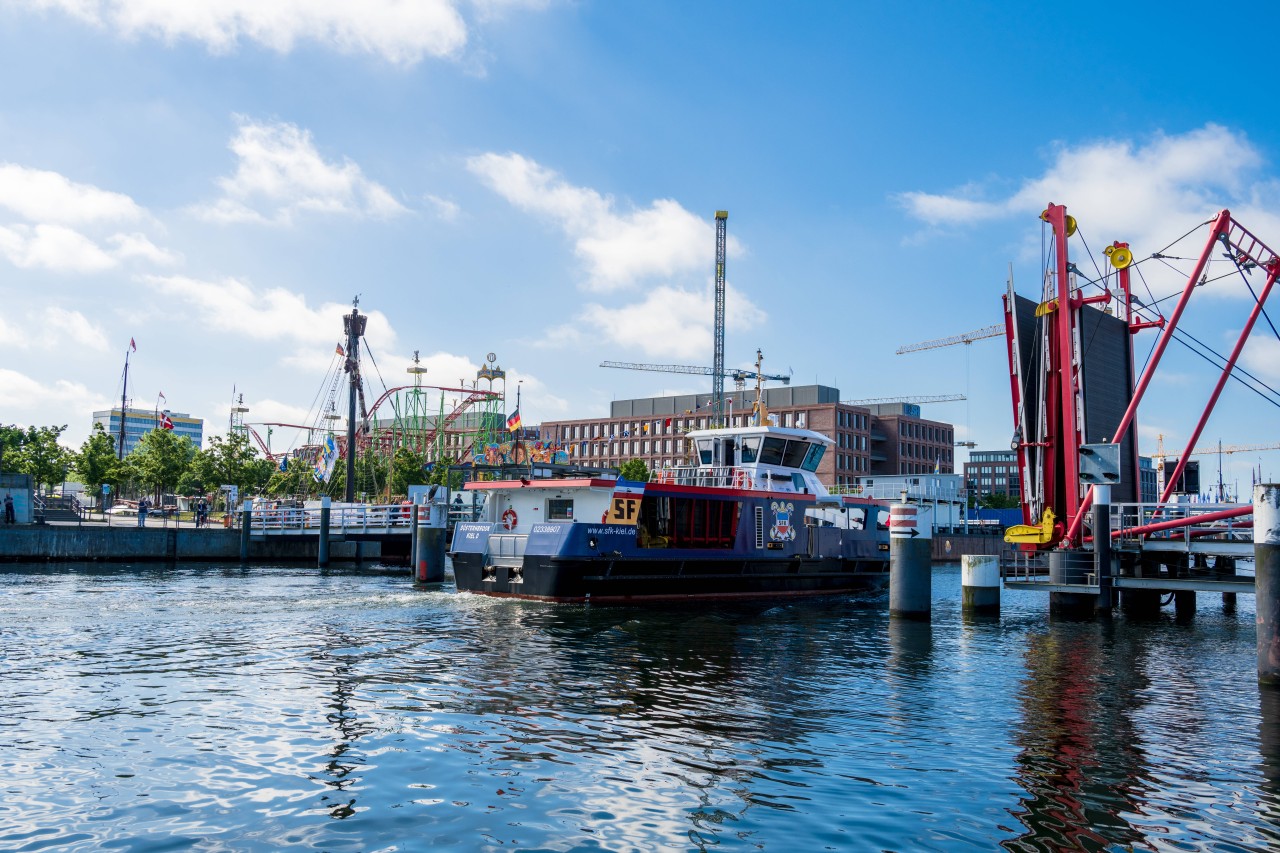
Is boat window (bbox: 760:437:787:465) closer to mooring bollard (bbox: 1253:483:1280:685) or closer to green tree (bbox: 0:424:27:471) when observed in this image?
mooring bollard (bbox: 1253:483:1280:685)

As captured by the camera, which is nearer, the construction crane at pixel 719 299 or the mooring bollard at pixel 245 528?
the mooring bollard at pixel 245 528

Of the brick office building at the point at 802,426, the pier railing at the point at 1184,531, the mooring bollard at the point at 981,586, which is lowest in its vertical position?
the mooring bollard at the point at 981,586

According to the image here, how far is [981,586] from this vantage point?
27.9 m

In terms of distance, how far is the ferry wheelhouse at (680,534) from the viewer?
1137 inches

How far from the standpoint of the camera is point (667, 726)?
12656 mm

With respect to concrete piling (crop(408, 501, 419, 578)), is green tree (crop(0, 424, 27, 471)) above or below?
above

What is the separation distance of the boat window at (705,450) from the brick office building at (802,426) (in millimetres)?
A: 93721

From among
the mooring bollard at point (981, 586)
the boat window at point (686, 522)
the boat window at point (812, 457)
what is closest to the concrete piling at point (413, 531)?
the boat window at point (686, 522)

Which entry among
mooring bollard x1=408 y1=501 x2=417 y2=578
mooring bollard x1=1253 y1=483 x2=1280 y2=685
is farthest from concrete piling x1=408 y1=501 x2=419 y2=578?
mooring bollard x1=1253 y1=483 x2=1280 y2=685

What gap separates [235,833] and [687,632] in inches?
621

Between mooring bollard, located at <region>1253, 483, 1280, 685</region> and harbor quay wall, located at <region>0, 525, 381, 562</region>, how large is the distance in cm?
4419

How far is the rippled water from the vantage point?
8.64 m

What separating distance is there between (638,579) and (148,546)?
30.5m

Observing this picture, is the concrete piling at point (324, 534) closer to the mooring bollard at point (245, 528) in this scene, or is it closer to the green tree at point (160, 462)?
the mooring bollard at point (245, 528)
